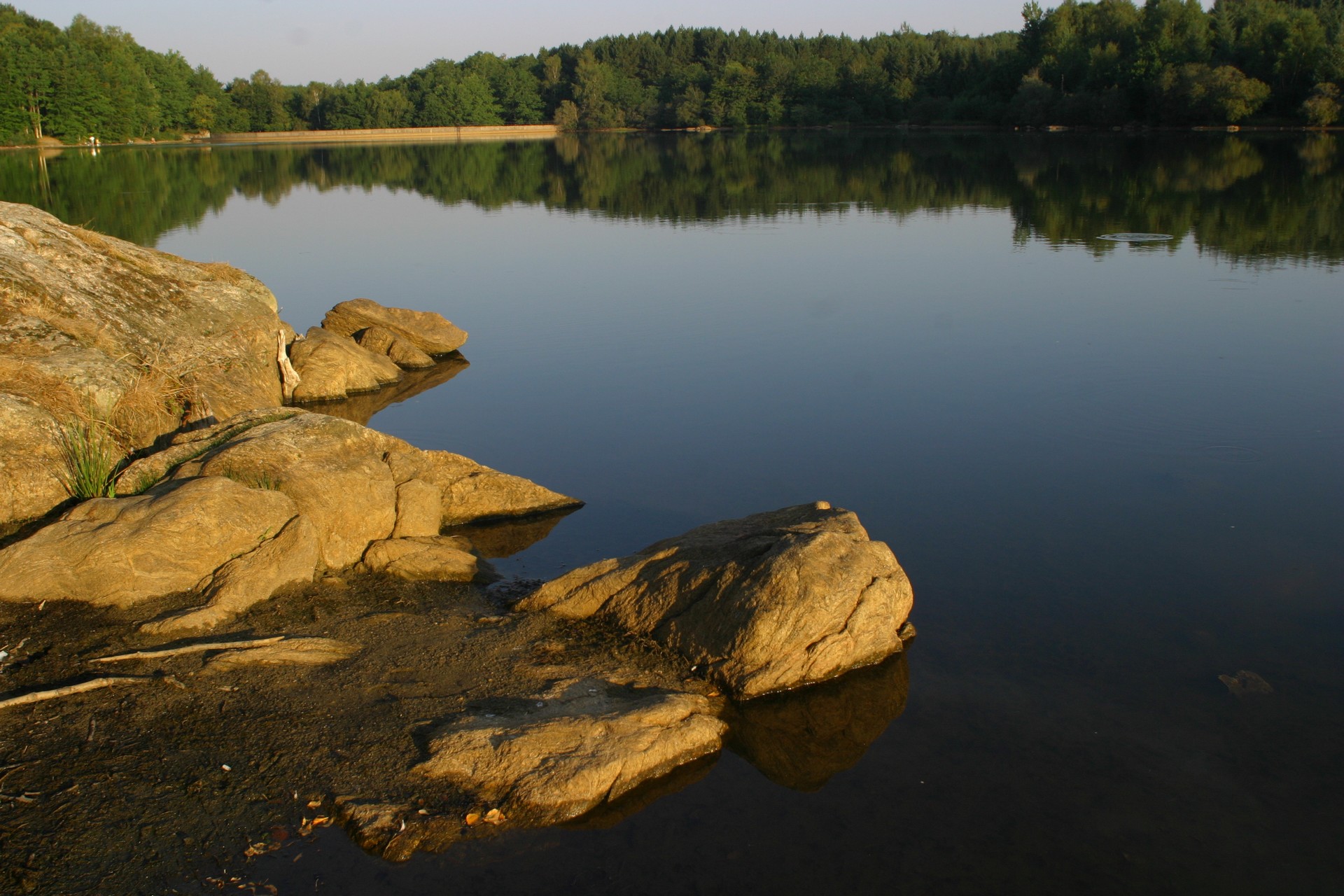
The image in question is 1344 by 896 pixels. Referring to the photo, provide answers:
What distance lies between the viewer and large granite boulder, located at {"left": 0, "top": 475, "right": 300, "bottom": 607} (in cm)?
686

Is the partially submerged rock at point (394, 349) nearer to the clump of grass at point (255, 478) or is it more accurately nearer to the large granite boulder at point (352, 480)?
the large granite boulder at point (352, 480)

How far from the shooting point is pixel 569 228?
31.3 meters

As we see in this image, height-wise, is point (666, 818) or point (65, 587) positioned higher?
point (65, 587)

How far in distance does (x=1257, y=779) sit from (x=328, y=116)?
137630 millimetres

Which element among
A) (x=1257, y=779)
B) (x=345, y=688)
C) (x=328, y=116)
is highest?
(x=328, y=116)

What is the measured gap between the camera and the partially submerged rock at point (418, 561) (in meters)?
8.12

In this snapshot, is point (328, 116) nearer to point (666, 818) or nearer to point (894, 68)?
point (894, 68)

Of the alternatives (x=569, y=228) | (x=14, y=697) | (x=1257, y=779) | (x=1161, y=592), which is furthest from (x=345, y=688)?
(x=569, y=228)

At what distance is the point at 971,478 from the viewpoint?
10664mm

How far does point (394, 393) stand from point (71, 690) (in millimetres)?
9895

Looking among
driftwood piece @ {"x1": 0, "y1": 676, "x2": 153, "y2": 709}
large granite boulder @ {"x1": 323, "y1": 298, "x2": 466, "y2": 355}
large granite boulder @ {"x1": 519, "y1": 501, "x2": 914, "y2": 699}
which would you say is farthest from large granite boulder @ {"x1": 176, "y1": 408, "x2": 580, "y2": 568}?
large granite boulder @ {"x1": 323, "y1": 298, "x2": 466, "y2": 355}

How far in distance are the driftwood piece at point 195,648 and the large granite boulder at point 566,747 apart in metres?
1.51

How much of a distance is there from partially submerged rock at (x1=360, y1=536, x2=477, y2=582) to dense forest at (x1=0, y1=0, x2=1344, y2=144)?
239ft

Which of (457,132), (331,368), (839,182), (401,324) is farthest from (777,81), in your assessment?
(331,368)
